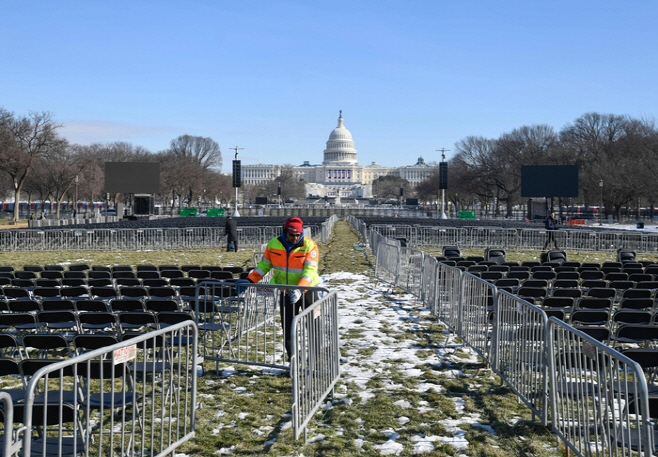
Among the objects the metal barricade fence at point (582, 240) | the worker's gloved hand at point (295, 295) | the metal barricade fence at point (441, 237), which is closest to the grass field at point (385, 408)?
the worker's gloved hand at point (295, 295)

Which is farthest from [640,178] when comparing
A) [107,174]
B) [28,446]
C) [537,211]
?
[28,446]

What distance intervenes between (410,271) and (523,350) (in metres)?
9.74

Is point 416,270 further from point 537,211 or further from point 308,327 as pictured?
point 537,211

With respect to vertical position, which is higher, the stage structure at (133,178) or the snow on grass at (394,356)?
the stage structure at (133,178)

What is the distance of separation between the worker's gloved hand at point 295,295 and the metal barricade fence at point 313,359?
1.80ft

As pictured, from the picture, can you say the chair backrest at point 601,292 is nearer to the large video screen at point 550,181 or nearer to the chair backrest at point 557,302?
the chair backrest at point 557,302

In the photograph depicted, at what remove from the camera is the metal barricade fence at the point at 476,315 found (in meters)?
8.97

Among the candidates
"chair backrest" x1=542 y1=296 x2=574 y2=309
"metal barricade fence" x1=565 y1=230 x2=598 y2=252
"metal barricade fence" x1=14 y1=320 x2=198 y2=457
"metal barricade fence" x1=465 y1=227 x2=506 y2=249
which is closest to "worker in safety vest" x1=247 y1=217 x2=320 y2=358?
"metal barricade fence" x1=14 y1=320 x2=198 y2=457

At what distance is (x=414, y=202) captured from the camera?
334ft

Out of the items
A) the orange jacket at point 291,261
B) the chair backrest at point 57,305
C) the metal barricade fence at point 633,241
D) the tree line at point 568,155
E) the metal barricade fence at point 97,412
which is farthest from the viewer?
the tree line at point 568,155

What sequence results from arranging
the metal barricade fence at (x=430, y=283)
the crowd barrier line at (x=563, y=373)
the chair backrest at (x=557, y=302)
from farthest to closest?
the metal barricade fence at (x=430, y=283) < the chair backrest at (x=557, y=302) < the crowd barrier line at (x=563, y=373)

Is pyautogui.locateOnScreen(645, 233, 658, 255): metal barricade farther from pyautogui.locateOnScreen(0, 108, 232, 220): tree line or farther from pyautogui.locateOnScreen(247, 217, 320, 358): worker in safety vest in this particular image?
pyautogui.locateOnScreen(0, 108, 232, 220): tree line

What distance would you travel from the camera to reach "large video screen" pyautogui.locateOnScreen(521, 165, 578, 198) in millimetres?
50219

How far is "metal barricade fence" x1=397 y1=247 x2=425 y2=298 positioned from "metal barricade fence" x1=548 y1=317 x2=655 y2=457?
9.16 m
